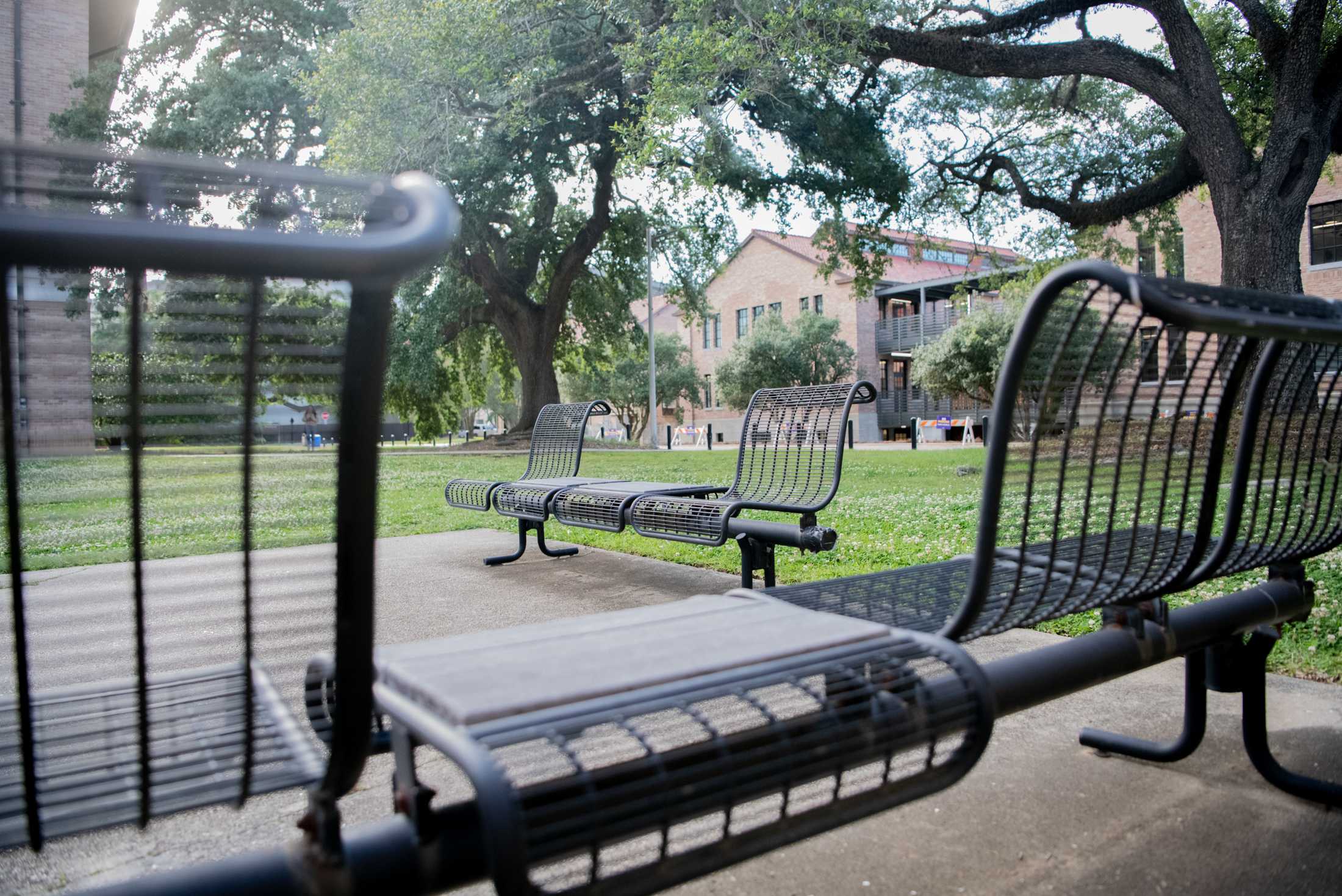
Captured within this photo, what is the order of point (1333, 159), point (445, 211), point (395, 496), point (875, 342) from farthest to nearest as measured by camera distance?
1. point (875, 342)
2. point (1333, 159)
3. point (395, 496)
4. point (445, 211)

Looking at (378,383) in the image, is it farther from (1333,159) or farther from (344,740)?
(1333,159)

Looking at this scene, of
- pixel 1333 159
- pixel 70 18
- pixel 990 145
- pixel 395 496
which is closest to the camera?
pixel 395 496

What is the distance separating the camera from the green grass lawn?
1.00 metres

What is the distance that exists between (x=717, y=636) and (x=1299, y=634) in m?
3.21

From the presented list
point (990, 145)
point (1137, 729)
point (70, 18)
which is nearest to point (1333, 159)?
point (990, 145)

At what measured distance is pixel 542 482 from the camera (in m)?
5.89

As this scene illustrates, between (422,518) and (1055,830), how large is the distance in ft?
25.6

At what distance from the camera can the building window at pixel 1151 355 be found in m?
1.57

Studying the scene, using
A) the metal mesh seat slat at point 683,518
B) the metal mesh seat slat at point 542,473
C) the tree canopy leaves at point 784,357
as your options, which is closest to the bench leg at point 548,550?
the metal mesh seat slat at point 542,473

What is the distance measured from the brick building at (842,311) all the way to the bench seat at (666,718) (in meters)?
38.6

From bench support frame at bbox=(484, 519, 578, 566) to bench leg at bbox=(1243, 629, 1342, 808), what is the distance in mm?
4381

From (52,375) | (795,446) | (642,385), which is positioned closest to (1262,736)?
(52,375)

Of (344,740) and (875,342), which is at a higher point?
(875,342)

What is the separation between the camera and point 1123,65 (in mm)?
12227
